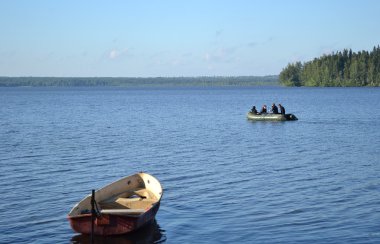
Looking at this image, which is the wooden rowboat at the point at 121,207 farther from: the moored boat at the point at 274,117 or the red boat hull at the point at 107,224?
the moored boat at the point at 274,117

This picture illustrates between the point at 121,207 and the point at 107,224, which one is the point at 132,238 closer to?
the point at 107,224

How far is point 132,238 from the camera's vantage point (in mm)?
20219

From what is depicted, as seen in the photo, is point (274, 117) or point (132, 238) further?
point (274, 117)

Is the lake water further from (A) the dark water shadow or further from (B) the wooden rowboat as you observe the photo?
(B) the wooden rowboat

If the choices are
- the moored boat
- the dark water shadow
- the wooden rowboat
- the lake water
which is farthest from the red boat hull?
the moored boat

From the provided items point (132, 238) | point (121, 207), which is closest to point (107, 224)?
point (132, 238)

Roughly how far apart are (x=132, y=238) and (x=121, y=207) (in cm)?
220

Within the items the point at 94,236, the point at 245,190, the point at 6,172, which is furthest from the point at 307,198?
the point at 6,172

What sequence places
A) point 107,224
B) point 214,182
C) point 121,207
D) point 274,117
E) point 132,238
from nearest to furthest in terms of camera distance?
1. point 107,224
2. point 132,238
3. point 121,207
4. point 214,182
5. point 274,117

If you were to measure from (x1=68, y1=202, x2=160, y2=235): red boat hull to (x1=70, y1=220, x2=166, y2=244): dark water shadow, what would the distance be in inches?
7.7

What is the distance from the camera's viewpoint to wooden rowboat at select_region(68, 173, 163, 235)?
19688 mm

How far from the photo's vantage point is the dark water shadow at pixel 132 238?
782 inches

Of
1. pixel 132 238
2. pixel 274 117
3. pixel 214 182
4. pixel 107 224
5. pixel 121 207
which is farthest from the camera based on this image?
pixel 274 117

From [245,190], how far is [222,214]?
4.65m
